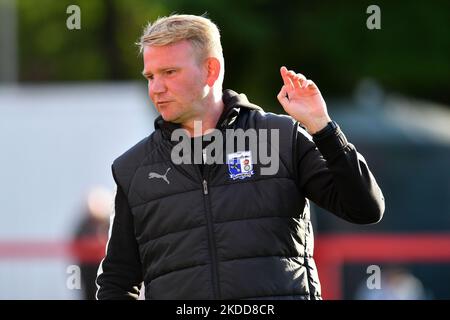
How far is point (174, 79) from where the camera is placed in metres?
4.73

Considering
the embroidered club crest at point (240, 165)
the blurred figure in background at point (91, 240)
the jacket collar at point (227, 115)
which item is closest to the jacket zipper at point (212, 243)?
the embroidered club crest at point (240, 165)

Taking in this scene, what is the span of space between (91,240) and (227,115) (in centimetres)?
577

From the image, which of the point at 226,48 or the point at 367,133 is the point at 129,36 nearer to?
the point at 226,48

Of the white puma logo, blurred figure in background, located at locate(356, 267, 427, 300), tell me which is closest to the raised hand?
the white puma logo

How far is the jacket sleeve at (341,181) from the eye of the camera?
4.45 metres

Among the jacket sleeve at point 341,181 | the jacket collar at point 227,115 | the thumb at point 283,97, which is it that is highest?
the thumb at point 283,97

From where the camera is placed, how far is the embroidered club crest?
4662mm

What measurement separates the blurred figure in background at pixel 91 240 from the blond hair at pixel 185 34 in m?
5.07

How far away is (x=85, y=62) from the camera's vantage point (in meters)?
24.3

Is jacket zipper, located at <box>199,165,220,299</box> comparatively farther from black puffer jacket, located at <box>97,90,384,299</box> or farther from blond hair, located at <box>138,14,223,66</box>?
blond hair, located at <box>138,14,223,66</box>

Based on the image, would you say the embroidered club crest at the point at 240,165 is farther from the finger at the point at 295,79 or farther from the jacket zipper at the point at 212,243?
the finger at the point at 295,79

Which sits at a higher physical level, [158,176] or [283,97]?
[283,97]
